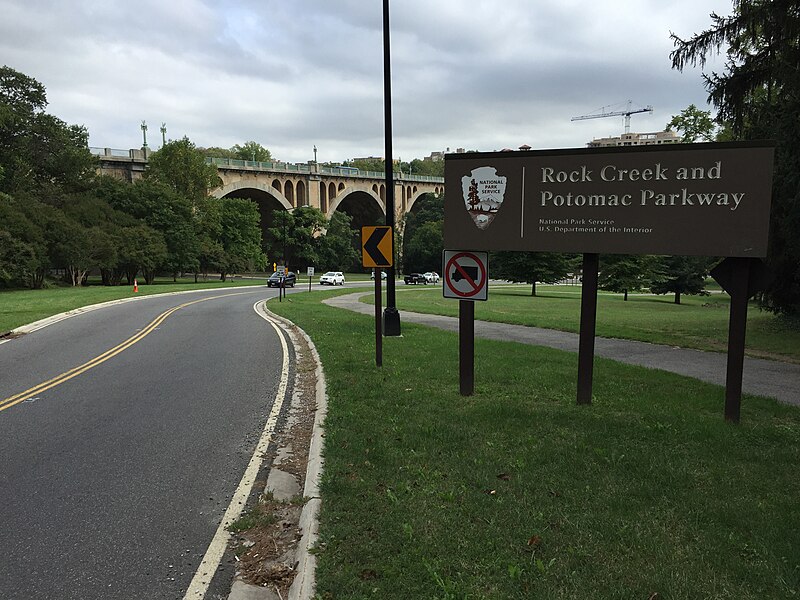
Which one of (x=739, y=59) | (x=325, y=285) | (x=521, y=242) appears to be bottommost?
(x=325, y=285)

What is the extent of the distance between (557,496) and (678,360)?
27.7 ft

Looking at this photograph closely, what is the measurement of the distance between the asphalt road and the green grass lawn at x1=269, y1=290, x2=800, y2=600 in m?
1.11

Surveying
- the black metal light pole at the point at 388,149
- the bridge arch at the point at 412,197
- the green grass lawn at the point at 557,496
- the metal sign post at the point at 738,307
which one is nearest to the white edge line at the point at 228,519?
the green grass lawn at the point at 557,496

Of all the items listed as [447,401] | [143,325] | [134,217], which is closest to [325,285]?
[134,217]

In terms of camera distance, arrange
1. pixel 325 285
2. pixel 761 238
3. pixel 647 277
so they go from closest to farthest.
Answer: pixel 761 238
pixel 647 277
pixel 325 285

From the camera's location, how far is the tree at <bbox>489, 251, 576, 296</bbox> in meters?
46.1

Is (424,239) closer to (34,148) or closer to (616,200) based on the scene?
(34,148)

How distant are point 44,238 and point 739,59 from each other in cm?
4493

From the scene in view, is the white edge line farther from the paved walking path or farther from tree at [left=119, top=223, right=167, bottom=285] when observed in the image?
tree at [left=119, top=223, right=167, bottom=285]

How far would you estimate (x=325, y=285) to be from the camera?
5347 cm

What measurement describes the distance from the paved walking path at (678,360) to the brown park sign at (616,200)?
3.28 meters

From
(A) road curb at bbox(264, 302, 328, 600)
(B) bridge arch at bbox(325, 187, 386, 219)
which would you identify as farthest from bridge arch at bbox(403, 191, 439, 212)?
(A) road curb at bbox(264, 302, 328, 600)

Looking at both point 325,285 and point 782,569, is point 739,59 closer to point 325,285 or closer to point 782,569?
point 782,569

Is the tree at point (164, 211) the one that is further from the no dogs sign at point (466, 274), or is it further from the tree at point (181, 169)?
the no dogs sign at point (466, 274)
